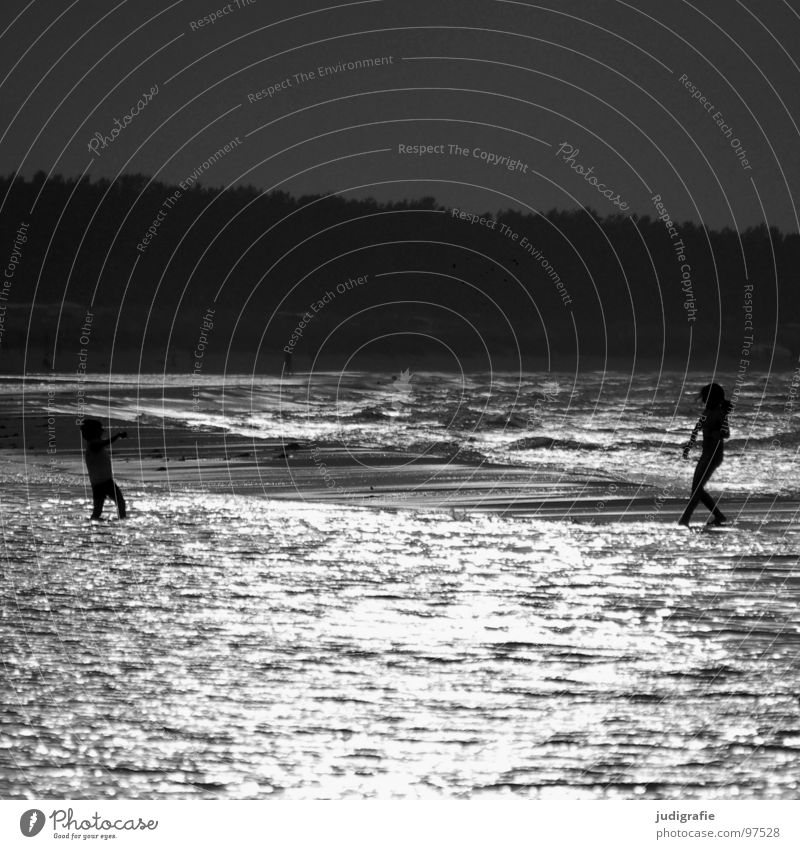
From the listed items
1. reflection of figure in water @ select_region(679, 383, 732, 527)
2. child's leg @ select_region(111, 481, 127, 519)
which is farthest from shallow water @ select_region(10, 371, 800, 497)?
child's leg @ select_region(111, 481, 127, 519)

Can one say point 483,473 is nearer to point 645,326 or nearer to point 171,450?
point 171,450

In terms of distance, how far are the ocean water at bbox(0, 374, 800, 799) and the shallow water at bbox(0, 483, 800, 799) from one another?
24 millimetres

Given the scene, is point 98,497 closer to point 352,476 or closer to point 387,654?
point 352,476

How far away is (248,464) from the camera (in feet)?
83.8

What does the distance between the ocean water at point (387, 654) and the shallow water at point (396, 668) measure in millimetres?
24

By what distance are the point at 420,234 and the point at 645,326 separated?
33481 mm

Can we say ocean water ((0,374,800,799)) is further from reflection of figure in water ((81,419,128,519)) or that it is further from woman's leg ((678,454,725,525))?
woman's leg ((678,454,725,525))

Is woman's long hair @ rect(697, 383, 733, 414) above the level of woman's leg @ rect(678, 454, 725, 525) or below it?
above

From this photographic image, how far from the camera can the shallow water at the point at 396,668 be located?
7504 millimetres

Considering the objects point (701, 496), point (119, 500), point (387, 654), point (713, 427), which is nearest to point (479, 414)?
point (713, 427)

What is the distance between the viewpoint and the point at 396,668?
9.52 meters

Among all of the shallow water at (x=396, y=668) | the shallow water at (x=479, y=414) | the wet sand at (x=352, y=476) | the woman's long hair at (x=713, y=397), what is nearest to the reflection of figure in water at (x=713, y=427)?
the woman's long hair at (x=713, y=397)

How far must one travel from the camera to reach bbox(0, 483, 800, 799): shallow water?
7504mm

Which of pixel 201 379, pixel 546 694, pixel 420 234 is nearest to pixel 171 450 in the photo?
pixel 546 694
